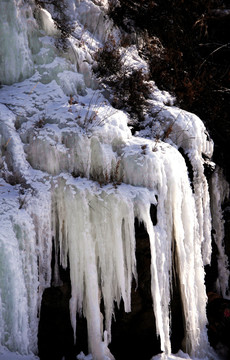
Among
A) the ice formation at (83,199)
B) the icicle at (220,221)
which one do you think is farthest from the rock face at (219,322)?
the icicle at (220,221)

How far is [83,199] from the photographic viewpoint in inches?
153

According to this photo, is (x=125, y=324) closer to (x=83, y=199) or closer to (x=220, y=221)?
(x=83, y=199)

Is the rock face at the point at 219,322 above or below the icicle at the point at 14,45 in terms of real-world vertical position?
below

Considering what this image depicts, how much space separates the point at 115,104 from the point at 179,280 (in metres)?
2.86

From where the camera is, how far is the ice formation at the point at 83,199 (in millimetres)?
3518

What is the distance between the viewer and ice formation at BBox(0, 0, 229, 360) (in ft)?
11.5

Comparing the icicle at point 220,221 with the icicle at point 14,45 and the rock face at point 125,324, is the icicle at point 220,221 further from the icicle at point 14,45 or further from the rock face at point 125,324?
the icicle at point 14,45

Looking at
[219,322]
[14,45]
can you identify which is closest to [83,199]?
[14,45]

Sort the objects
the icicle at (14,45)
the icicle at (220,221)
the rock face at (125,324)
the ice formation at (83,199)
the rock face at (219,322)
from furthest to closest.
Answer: the icicle at (220,221) < the rock face at (219,322) < the icicle at (14,45) < the rock face at (125,324) < the ice formation at (83,199)

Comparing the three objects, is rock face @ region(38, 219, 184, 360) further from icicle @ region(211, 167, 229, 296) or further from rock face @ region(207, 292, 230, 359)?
icicle @ region(211, 167, 229, 296)

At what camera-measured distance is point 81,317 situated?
4.19 meters

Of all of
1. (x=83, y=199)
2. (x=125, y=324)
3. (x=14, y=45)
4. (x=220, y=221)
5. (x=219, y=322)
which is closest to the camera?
(x=83, y=199)

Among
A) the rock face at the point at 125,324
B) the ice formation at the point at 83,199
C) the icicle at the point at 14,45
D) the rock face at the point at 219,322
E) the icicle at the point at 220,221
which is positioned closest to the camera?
the ice formation at the point at 83,199

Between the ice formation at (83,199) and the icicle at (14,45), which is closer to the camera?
the ice formation at (83,199)
